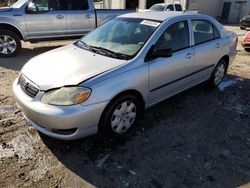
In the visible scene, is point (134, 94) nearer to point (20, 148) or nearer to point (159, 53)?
point (159, 53)

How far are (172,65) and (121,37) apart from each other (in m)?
0.90

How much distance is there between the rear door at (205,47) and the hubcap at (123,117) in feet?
5.43

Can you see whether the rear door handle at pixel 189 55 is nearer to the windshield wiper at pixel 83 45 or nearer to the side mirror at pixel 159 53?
the side mirror at pixel 159 53

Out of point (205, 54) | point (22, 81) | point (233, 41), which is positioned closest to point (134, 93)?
point (22, 81)

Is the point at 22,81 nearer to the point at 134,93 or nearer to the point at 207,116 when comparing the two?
the point at 134,93

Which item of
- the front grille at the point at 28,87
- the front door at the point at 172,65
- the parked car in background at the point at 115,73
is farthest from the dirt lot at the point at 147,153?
the front grille at the point at 28,87

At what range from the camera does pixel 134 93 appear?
3.64 m

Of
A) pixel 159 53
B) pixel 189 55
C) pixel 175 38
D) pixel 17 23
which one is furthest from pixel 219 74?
pixel 17 23

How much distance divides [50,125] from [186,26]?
109 inches

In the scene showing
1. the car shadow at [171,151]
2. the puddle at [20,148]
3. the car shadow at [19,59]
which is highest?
the puddle at [20,148]

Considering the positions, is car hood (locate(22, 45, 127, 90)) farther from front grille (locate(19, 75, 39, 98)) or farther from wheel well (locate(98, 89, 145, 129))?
wheel well (locate(98, 89, 145, 129))

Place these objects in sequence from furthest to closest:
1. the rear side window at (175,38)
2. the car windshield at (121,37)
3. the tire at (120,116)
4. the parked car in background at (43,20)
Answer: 1. the parked car in background at (43,20)
2. the rear side window at (175,38)
3. the car windshield at (121,37)
4. the tire at (120,116)

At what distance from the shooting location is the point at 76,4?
28.9 ft

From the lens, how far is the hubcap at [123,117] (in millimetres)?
3506
